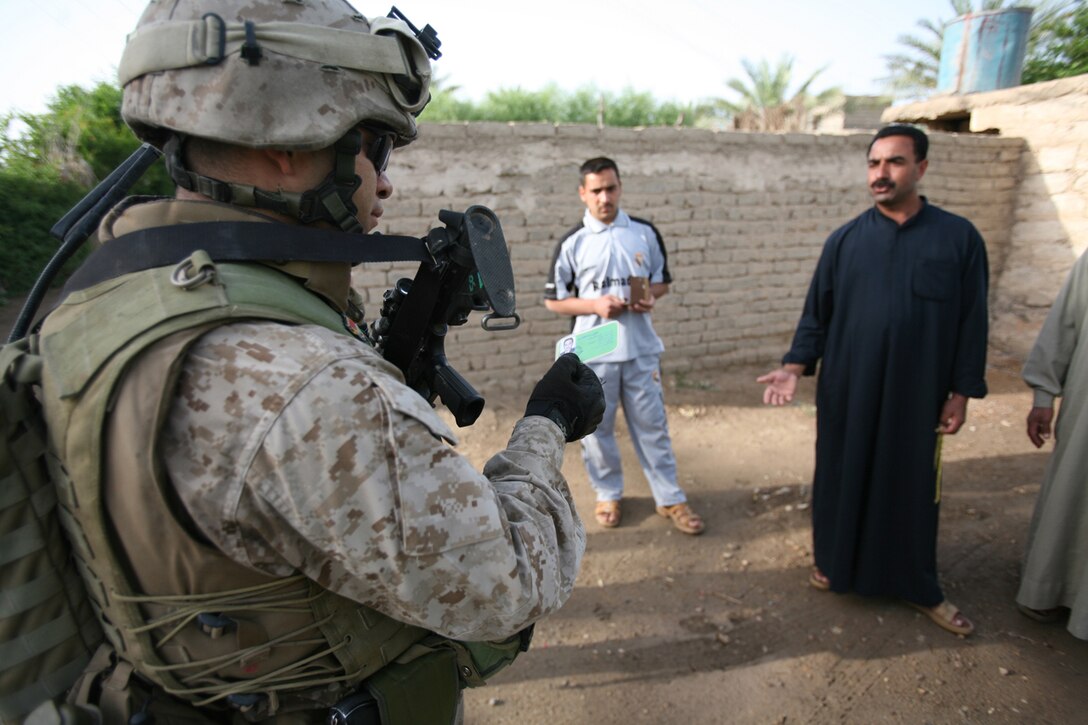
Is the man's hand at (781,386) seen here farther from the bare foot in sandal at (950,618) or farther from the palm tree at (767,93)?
the palm tree at (767,93)

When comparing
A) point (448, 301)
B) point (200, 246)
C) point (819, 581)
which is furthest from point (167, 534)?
point (819, 581)

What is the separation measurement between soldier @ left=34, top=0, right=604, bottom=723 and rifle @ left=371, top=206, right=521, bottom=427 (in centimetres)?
22

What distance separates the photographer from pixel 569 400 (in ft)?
4.33

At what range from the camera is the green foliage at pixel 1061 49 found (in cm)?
1030

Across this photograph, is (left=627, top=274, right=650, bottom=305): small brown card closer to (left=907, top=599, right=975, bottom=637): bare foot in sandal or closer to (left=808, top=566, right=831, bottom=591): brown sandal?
(left=808, top=566, right=831, bottom=591): brown sandal

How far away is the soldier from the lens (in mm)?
792

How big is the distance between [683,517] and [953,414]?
1.51 metres

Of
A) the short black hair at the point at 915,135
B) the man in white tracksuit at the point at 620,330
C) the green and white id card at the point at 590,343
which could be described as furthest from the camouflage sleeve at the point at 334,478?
the man in white tracksuit at the point at 620,330

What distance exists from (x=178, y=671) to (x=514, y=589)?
0.50m

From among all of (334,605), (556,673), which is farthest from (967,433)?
(334,605)

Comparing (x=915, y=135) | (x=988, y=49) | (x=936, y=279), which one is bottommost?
(x=936, y=279)

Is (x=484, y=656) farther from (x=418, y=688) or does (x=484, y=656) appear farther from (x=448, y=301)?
(x=448, y=301)

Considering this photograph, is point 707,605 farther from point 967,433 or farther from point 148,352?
point 967,433

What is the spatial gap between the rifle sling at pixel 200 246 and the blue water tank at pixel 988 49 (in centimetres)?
851
